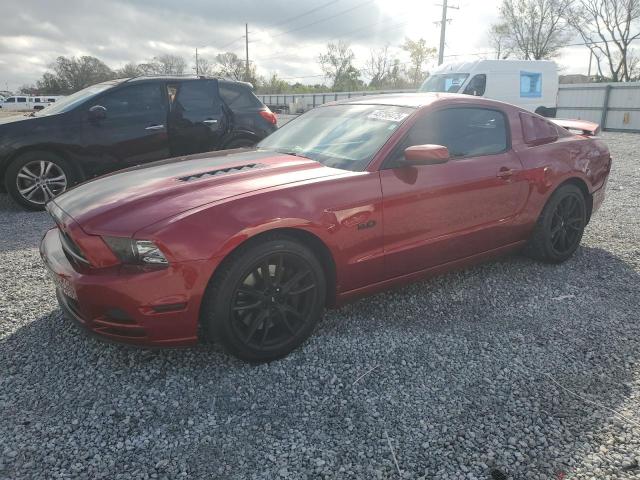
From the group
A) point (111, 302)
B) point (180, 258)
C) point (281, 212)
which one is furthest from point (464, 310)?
point (111, 302)

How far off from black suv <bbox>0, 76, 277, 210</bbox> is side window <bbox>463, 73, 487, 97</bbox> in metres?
9.56

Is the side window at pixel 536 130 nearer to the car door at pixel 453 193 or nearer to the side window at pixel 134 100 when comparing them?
the car door at pixel 453 193

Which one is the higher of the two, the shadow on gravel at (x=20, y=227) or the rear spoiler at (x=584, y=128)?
Answer: the rear spoiler at (x=584, y=128)

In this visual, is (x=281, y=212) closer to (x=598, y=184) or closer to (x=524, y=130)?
(x=524, y=130)

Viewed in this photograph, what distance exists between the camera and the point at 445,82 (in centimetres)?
1518

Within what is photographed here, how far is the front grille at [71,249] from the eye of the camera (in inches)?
97.3

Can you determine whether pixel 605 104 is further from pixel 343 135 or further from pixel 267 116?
pixel 343 135

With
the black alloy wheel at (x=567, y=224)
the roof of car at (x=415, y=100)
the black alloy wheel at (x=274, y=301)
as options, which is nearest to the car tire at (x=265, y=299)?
the black alloy wheel at (x=274, y=301)

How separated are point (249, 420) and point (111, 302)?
0.90 m

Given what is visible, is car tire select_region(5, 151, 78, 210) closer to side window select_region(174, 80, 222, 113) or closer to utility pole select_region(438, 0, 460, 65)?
side window select_region(174, 80, 222, 113)

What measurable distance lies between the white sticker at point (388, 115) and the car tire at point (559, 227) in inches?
64.2

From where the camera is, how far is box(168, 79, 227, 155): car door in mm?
6535

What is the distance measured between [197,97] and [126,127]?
109 cm

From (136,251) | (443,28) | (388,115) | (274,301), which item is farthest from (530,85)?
(443,28)
